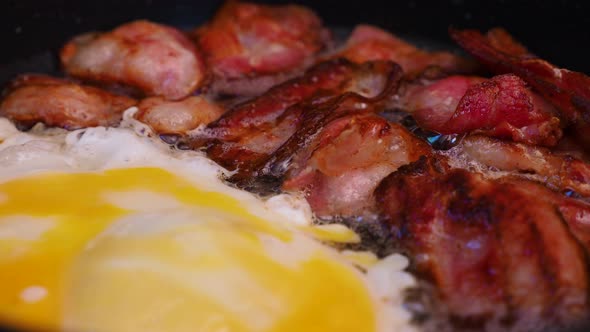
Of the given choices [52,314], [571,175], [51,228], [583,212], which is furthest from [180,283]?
[571,175]

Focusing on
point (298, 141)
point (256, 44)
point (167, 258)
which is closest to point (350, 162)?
point (298, 141)

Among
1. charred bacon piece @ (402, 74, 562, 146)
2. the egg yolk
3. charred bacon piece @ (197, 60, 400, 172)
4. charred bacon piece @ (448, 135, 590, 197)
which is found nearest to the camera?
the egg yolk

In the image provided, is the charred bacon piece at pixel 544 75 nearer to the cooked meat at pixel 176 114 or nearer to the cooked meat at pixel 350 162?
the cooked meat at pixel 350 162

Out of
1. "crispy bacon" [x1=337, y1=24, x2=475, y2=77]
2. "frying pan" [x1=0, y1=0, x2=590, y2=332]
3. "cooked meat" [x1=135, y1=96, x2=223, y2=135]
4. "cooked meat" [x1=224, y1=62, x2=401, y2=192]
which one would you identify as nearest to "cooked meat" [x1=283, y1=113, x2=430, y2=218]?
"cooked meat" [x1=224, y1=62, x2=401, y2=192]

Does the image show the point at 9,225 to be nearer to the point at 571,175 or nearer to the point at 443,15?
the point at 571,175

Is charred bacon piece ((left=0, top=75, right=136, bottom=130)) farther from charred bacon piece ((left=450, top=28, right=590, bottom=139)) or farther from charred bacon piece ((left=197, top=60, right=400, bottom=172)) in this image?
charred bacon piece ((left=450, top=28, right=590, bottom=139))

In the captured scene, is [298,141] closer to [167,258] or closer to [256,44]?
[167,258]
